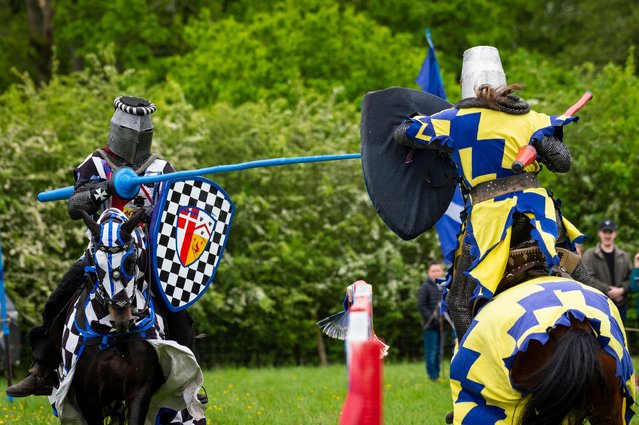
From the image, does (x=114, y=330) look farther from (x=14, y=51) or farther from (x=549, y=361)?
(x=14, y=51)

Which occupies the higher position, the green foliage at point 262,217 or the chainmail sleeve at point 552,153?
the chainmail sleeve at point 552,153

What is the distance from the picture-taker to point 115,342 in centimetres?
696

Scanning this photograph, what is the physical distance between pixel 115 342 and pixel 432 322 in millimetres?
8825

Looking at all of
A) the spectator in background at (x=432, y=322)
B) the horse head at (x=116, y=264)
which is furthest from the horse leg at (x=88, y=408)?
the spectator in background at (x=432, y=322)

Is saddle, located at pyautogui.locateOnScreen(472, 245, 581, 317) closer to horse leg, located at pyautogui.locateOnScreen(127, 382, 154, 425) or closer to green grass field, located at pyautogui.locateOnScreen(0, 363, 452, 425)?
horse leg, located at pyautogui.locateOnScreen(127, 382, 154, 425)

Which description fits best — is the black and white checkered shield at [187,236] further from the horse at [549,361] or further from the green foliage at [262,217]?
the green foliage at [262,217]

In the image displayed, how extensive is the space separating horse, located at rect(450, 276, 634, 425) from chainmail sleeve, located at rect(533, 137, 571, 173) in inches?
32.5

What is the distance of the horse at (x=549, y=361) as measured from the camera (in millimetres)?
5418

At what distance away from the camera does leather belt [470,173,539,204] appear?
630 centimetres

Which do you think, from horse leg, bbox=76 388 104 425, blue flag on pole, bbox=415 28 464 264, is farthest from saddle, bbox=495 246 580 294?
horse leg, bbox=76 388 104 425

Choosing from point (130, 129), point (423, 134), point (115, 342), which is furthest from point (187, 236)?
point (423, 134)

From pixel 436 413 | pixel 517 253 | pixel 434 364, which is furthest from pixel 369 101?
pixel 434 364

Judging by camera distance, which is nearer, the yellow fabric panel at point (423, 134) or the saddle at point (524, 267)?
the saddle at point (524, 267)

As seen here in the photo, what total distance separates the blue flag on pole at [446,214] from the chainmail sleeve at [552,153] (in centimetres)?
75
